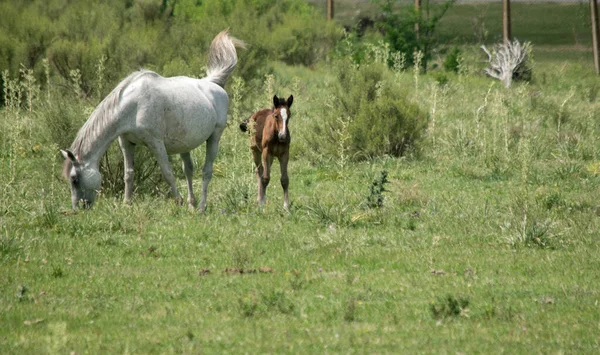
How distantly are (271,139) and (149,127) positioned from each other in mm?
1606

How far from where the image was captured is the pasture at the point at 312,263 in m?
6.30

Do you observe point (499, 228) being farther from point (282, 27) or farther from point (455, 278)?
point (282, 27)

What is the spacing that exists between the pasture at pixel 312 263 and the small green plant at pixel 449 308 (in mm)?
17

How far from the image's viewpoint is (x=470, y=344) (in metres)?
6.10

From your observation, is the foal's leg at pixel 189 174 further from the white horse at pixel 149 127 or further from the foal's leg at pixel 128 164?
the foal's leg at pixel 128 164

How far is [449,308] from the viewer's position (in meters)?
6.80

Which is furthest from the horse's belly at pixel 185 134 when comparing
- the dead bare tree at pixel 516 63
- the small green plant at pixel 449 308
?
the dead bare tree at pixel 516 63

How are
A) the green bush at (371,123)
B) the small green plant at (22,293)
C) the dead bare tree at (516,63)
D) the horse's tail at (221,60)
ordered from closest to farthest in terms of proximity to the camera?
the small green plant at (22,293), the horse's tail at (221,60), the green bush at (371,123), the dead bare tree at (516,63)

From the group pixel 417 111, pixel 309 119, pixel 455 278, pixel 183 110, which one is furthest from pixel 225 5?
pixel 455 278

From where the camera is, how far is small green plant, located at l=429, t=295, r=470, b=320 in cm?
678

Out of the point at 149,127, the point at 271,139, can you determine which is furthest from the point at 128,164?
the point at 271,139

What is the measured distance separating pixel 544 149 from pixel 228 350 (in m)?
11.8

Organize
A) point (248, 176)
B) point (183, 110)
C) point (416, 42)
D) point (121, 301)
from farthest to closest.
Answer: point (416, 42)
point (248, 176)
point (183, 110)
point (121, 301)

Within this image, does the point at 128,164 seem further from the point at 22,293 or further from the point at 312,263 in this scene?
the point at 22,293
